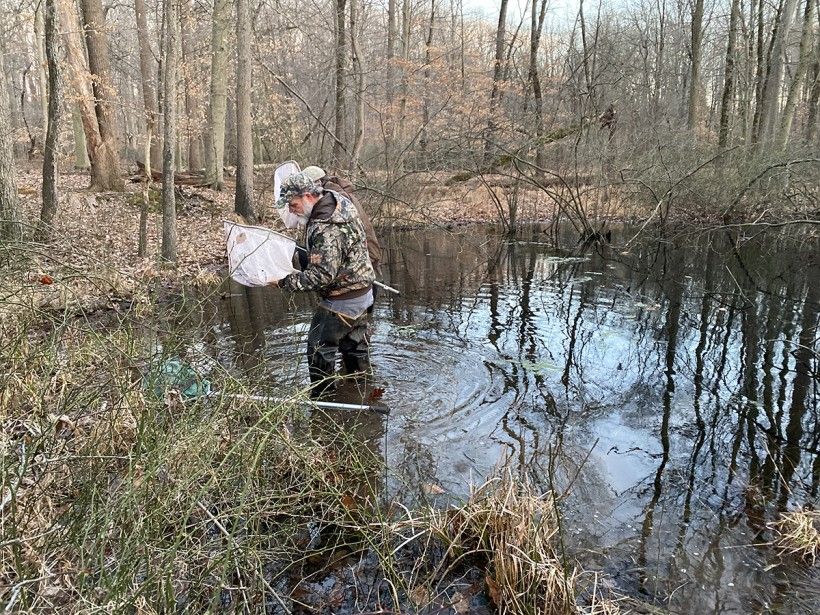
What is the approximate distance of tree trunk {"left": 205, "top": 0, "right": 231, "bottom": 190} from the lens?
15.6 meters

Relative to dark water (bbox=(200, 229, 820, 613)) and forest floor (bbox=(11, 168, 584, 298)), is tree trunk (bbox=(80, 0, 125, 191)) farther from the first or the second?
dark water (bbox=(200, 229, 820, 613))

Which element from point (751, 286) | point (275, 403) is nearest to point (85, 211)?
point (275, 403)

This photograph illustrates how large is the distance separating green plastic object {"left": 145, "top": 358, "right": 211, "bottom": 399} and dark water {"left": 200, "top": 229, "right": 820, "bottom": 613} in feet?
1.61

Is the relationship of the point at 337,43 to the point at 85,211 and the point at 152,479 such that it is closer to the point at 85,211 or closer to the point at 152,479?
the point at 85,211

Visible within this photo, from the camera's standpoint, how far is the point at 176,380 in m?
3.53

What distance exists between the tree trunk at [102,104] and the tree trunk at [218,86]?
2.81m

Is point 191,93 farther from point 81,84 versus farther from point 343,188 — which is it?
point 343,188

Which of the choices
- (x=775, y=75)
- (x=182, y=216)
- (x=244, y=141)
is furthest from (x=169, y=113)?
(x=775, y=75)

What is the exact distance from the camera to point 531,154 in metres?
14.3

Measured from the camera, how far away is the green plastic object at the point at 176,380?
3.23 m

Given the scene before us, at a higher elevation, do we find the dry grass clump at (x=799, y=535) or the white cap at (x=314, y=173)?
the white cap at (x=314, y=173)

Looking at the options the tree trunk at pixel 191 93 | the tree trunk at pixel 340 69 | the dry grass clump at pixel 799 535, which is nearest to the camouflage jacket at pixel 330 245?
the dry grass clump at pixel 799 535

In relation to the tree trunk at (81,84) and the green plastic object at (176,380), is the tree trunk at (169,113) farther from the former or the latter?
the green plastic object at (176,380)

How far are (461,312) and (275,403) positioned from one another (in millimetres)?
5702
